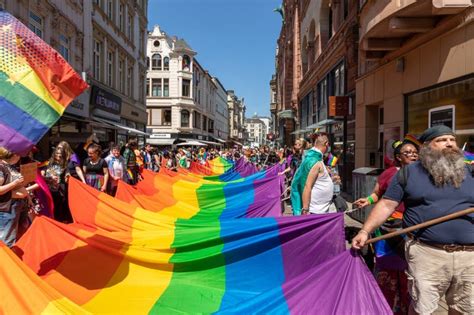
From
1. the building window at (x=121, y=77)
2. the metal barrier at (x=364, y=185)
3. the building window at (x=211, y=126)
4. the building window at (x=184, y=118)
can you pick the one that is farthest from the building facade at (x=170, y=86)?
the metal barrier at (x=364, y=185)

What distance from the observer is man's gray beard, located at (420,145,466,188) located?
2859 mm

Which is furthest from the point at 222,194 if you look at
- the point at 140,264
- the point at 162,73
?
Answer: the point at 162,73

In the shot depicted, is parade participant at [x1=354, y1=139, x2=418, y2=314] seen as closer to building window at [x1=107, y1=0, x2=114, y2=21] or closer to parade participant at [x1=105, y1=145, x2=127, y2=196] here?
parade participant at [x1=105, y1=145, x2=127, y2=196]

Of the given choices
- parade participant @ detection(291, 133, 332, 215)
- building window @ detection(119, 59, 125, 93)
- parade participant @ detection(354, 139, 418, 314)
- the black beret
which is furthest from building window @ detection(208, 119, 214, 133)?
the black beret

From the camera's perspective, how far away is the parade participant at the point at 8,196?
4145 mm

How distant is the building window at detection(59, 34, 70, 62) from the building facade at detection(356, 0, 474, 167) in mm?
12903

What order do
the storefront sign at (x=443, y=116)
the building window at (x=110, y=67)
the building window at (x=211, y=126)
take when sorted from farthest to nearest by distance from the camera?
the building window at (x=211, y=126)
the building window at (x=110, y=67)
the storefront sign at (x=443, y=116)

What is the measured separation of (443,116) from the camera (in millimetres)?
8391

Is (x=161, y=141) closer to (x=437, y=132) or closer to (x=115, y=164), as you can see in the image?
(x=115, y=164)

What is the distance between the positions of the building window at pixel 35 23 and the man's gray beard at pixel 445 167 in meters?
14.8

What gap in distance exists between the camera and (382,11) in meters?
8.57

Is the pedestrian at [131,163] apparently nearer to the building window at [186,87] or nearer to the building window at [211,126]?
the building window at [186,87]

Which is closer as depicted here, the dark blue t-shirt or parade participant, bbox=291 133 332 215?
the dark blue t-shirt

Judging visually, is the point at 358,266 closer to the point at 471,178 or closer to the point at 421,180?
the point at 421,180
